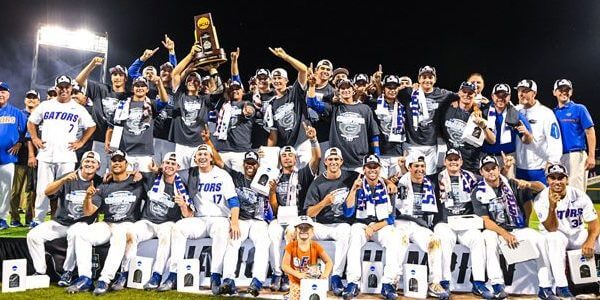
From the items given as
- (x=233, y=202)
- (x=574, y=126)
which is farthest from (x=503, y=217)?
(x=233, y=202)

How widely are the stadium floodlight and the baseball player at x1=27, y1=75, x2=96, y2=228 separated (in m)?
18.0

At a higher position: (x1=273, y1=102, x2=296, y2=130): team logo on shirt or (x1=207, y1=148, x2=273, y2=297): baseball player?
(x1=273, y1=102, x2=296, y2=130): team logo on shirt

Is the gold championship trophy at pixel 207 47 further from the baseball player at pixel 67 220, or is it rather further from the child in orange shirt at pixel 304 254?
the child in orange shirt at pixel 304 254

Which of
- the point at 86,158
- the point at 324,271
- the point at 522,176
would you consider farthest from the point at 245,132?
the point at 522,176

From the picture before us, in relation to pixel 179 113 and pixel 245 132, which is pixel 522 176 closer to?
pixel 245 132

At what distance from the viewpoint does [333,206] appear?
7016 millimetres

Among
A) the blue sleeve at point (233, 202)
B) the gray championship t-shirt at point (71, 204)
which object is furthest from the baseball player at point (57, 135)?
the blue sleeve at point (233, 202)

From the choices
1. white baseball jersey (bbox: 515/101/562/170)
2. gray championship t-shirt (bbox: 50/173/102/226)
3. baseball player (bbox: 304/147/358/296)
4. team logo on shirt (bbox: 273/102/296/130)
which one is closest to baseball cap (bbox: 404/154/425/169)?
baseball player (bbox: 304/147/358/296)

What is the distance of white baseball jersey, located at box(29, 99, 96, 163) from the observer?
7.92 metres

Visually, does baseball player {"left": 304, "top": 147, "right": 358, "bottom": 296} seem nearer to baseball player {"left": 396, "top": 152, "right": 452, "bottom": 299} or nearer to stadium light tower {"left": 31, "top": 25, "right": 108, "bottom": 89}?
baseball player {"left": 396, "top": 152, "right": 452, "bottom": 299}

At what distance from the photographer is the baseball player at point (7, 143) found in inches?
333

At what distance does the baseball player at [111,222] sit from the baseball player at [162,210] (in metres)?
0.14

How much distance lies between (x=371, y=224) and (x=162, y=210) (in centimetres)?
292

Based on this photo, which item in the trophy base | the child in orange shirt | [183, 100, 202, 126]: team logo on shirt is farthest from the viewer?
the trophy base
